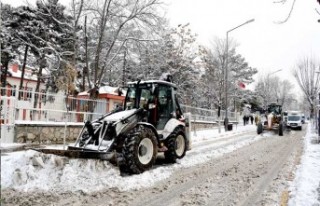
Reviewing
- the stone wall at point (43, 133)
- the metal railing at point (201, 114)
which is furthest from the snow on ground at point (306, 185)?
the metal railing at point (201, 114)

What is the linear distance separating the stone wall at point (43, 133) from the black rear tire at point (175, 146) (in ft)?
17.2

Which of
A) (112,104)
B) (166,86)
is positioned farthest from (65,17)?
(166,86)

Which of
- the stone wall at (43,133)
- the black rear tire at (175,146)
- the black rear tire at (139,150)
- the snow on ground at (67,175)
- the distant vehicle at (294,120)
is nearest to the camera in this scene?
the snow on ground at (67,175)

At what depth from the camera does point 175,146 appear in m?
10.5

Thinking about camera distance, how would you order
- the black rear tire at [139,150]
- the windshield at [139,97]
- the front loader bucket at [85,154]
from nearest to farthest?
the front loader bucket at [85,154]
the black rear tire at [139,150]
the windshield at [139,97]

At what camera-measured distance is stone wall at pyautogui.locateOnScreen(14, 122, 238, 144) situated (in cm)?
1220

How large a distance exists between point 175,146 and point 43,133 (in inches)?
216

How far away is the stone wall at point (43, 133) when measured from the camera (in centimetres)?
1220

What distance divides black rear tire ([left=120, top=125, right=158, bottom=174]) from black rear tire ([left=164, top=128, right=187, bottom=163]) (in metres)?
1.24

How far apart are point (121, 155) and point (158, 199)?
210 cm

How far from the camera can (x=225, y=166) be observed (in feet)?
33.3

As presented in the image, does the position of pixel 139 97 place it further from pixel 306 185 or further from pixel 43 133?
pixel 306 185

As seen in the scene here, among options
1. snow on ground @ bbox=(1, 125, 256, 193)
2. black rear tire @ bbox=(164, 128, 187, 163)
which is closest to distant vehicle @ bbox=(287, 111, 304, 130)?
black rear tire @ bbox=(164, 128, 187, 163)

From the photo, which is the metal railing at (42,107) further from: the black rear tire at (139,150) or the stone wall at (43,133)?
the black rear tire at (139,150)
